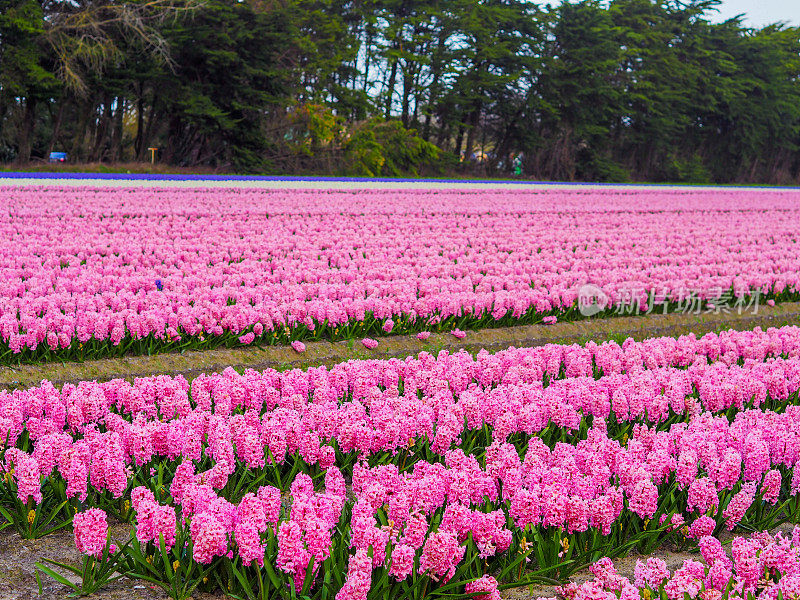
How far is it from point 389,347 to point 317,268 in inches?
94.9

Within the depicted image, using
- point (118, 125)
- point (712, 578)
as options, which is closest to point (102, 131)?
point (118, 125)

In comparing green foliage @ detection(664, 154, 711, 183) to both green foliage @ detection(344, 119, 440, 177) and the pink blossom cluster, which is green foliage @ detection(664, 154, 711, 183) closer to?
green foliage @ detection(344, 119, 440, 177)

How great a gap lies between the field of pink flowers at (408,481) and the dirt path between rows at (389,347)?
1.35m

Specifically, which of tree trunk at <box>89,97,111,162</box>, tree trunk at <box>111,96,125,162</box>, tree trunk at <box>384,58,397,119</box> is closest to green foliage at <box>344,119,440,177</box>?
tree trunk at <box>384,58,397,119</box>

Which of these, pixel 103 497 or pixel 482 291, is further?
pixel 482 291

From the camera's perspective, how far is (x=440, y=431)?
3.76 m

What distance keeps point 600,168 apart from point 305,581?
4199 centimetres

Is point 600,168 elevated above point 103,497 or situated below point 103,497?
above

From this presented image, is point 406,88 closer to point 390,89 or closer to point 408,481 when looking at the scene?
point 390,89

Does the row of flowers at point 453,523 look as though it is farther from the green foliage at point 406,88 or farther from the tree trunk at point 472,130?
the tree trunk at point 472,130

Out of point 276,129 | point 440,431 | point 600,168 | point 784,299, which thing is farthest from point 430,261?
point 600,168

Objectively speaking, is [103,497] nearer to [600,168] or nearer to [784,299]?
[784,299]

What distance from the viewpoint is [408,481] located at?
10.3 feet

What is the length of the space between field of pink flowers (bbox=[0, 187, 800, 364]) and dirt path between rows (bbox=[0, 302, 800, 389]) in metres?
0.14
